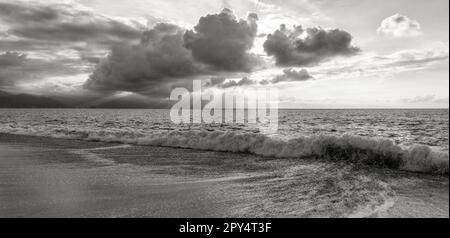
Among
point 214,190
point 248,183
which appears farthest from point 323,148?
point 214,190

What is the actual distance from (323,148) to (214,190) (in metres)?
8.68

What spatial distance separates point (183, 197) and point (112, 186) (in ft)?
7.51

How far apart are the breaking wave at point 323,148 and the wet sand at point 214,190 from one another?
1189mm

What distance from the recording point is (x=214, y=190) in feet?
29.3

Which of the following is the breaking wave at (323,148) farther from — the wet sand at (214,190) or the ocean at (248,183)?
the wet sand at (214,190)

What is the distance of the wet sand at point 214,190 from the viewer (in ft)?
22.9

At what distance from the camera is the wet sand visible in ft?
22.9

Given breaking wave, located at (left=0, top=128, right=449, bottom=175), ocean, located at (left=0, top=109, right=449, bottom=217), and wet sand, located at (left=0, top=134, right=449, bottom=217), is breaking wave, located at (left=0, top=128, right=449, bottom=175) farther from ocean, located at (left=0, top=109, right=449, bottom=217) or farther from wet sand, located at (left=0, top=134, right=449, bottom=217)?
wet sand, located at (left=0, top=134, right=449, bottom=217)

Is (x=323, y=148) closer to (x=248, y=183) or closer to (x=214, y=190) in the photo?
(x=248, y=183)

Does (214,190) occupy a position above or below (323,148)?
below

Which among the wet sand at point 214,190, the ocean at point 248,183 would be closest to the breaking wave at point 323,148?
the ocean at point 248,183

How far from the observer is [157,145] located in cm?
2255

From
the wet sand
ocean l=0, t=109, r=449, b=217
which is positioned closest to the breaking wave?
ocean l=0, t=109, r=449, b=217
